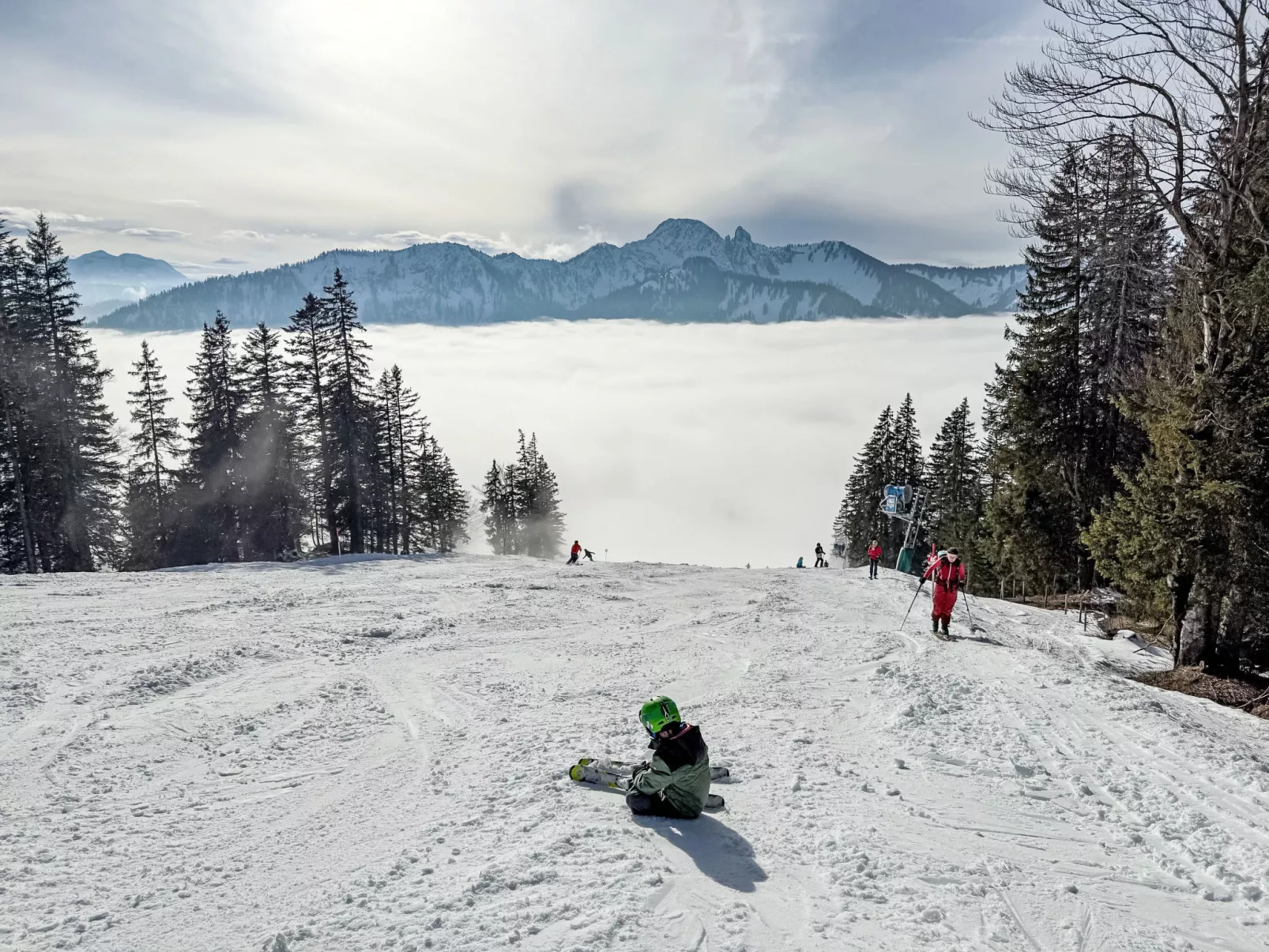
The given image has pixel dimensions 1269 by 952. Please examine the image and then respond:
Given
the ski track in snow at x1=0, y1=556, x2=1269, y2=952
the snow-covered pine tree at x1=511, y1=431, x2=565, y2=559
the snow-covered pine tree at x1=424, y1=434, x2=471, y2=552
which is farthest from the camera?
the snow-covered pine tree at x1=511, y1=431, x2=565, y2=559

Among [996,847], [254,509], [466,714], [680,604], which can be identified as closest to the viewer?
[996,847]

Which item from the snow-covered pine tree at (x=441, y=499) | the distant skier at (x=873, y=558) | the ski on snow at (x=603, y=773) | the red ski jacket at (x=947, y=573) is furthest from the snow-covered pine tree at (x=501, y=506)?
the ski on snow at (x=603, y=773)

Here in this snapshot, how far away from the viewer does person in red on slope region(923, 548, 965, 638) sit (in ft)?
43.9

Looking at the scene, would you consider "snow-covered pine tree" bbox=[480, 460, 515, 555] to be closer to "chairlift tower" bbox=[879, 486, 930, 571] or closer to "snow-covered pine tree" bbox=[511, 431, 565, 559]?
"snow-covered pine tree" bbox=[511, 431, 565, 559]

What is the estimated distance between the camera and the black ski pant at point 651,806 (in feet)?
19.6

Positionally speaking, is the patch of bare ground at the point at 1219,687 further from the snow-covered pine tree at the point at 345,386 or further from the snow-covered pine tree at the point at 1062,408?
the snow-covered pine tree at the point at 345,386

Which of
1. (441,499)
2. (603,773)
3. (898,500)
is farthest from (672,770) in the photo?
(441,499)

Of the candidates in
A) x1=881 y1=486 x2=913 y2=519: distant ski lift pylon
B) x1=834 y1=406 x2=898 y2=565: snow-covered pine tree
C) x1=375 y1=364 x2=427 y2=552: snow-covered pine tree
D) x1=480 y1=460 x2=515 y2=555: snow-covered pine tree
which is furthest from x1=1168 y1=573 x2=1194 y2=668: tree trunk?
x1=480 y1=460 x2=515 y2=555: snow-covered pine tree

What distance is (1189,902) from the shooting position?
201 inches

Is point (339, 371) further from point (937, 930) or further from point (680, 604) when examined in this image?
point (937, 930)

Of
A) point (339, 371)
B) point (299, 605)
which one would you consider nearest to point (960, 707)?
point (299, 605)

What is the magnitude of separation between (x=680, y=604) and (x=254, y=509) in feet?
92.7

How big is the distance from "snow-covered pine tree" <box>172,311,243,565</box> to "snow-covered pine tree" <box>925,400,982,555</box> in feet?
143

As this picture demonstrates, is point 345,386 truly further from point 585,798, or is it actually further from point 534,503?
point 585,798
